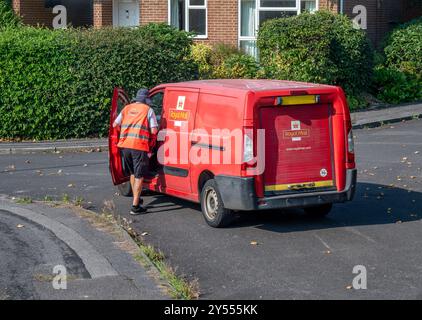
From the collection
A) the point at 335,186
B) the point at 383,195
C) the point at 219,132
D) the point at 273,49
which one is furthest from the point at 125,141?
the point at 273,49

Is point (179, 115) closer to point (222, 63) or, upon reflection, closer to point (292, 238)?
point (292, 238)

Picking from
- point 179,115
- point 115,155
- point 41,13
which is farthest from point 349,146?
point 41,13

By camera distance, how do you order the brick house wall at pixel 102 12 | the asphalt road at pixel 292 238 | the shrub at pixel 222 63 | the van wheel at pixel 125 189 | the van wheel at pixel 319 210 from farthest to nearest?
the brick house wall at pixel 102 12
the shrub at pixel 222 63
the van wheel at pixel 125 189
the van wheel at pixel 319 210
the asphalt road at pixel 292 238

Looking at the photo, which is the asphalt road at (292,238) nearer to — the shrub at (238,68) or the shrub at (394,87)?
the shrub at (238,68)

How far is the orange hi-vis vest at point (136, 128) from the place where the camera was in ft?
40.3

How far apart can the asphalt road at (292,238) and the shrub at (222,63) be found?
7328mm

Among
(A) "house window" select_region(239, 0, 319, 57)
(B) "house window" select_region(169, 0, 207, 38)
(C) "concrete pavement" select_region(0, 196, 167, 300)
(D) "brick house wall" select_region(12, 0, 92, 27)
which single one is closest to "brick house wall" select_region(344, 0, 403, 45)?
(A) "house window" select_region(239, 0, 319, 57)

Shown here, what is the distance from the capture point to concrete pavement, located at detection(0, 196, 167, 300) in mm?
8352

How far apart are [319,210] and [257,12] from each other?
1485 cm

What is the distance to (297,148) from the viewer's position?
11.1 m

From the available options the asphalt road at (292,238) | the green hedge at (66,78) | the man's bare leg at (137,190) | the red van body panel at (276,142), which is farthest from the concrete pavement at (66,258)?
the green hedge at (66,78)

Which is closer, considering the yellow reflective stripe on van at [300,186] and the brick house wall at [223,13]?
the yellow reflective stripe on van at [300,186]

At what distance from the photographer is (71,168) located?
16.8m

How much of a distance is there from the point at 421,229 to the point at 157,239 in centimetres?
325
